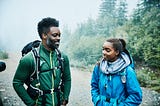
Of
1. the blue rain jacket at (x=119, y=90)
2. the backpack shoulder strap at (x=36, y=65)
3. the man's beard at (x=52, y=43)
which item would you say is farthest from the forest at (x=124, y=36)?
the backpack shoulder strap at (x=36, y=65)

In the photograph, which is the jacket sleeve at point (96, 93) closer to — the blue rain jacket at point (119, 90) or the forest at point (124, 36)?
the blue rain jacket at point (119, 90)

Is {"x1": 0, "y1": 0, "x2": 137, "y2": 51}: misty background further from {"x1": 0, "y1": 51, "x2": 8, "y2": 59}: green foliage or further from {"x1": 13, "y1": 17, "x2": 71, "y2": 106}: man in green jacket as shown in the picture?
{"x1": 13, "y1": 17, "x2": 71, "y2": 106}: man in green jacket

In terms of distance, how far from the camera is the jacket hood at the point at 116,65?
2.85 meters

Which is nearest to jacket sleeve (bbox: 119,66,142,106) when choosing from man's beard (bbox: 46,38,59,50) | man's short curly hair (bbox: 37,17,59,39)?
man's beard (bbox: 46,38,59,50)

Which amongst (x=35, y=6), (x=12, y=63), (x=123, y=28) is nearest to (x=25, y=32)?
(x=35, y=6)

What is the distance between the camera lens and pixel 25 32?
16547mm

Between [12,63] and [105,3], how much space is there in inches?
262

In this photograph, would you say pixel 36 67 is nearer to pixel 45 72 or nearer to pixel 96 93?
pixel 45 72

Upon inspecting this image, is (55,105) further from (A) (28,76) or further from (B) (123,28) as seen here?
(B) (123,28)

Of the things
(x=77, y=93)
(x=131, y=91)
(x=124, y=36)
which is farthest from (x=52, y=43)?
(x=124, y=36)

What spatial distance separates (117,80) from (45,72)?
0.74m

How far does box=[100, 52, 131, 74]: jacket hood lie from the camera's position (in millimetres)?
2852

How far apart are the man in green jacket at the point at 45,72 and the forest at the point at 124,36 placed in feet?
22.2

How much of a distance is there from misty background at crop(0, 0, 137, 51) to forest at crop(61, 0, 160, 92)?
Result: 0.50 metres
